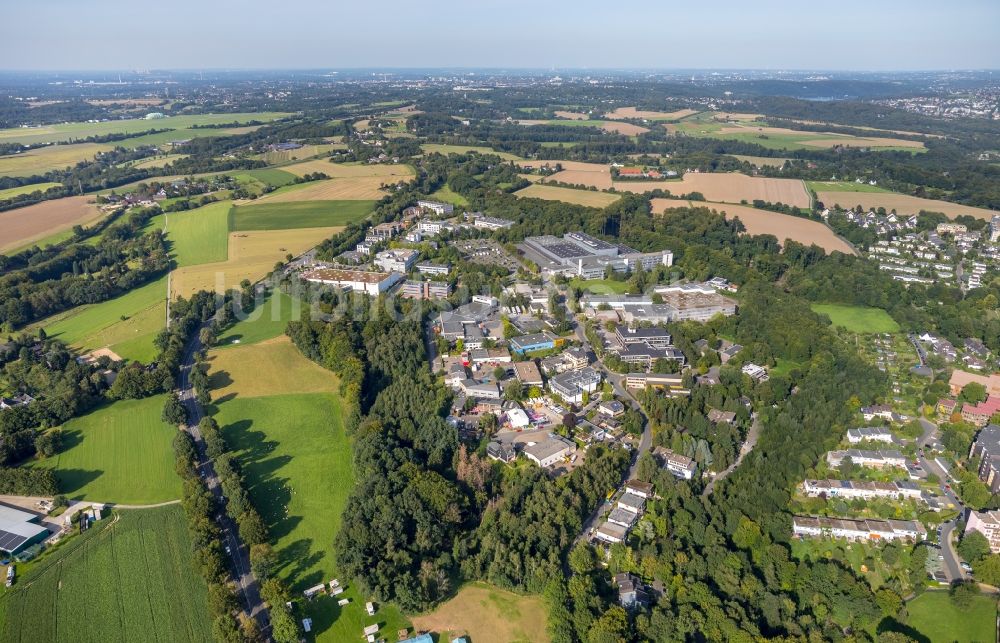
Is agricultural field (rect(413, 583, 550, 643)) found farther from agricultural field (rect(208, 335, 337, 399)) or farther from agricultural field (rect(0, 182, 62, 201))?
agricultural field (rect(0, 182, 62, 201))

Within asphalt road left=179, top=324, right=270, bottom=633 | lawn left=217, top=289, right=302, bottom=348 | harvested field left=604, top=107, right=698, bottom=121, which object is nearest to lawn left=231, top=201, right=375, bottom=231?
lawn left=217, top=289, right=302, bottom=348

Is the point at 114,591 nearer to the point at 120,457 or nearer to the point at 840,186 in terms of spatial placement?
the point at 120,457

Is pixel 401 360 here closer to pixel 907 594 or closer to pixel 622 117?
pixel 907 594

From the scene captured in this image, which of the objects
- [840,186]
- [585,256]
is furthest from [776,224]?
[585,256]

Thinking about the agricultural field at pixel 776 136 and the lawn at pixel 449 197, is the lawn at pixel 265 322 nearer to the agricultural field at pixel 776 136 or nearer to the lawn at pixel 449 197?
the lawn at pixel 449 197

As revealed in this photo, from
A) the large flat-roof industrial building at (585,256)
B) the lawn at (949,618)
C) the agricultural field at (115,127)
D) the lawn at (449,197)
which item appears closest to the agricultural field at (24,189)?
the agricultural field at (115,127)
